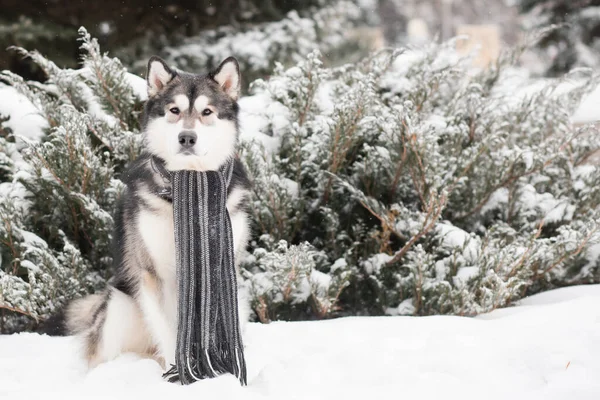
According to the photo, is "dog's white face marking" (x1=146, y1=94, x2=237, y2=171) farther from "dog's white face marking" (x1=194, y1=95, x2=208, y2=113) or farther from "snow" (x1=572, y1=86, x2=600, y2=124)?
"snow" (x1=572, y1=86, x2=600, y2=124)

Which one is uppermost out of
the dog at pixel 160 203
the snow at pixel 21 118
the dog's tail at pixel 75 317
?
the snow at pixel 21 118

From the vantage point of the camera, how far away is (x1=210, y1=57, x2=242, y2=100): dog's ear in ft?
9.16

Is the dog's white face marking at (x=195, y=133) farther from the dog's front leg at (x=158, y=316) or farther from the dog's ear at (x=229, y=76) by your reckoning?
the dog's front leg at (x=158, y=316)

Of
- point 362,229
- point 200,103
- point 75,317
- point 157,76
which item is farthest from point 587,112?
point 75,317

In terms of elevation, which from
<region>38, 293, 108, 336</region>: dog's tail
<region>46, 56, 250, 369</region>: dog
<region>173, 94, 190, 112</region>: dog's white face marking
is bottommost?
<region>38, 293, 108, 336</region>: dog's tail

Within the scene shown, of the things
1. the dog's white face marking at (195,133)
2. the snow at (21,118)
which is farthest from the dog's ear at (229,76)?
the snow at (21,118)

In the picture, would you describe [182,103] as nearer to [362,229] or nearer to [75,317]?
[75,317]

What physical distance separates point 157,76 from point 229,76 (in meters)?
0.37

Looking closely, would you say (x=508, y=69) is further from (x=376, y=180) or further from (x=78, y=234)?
(x=78, y=234)

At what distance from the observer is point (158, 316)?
275 cm

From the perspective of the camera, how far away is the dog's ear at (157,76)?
108 inches

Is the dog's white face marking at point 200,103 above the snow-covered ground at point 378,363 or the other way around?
above

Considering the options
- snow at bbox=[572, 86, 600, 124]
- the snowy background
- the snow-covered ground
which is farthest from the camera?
snow at bbox=[572, 86, 600, 124]

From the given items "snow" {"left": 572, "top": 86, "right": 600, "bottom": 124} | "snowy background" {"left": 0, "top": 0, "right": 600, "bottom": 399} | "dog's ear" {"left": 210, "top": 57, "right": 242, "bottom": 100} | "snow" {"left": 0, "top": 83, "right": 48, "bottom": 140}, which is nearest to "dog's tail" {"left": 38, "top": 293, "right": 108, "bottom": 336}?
"snowy background" {"left": 0, "top": 0, "right": 600, "bottom": 399}
